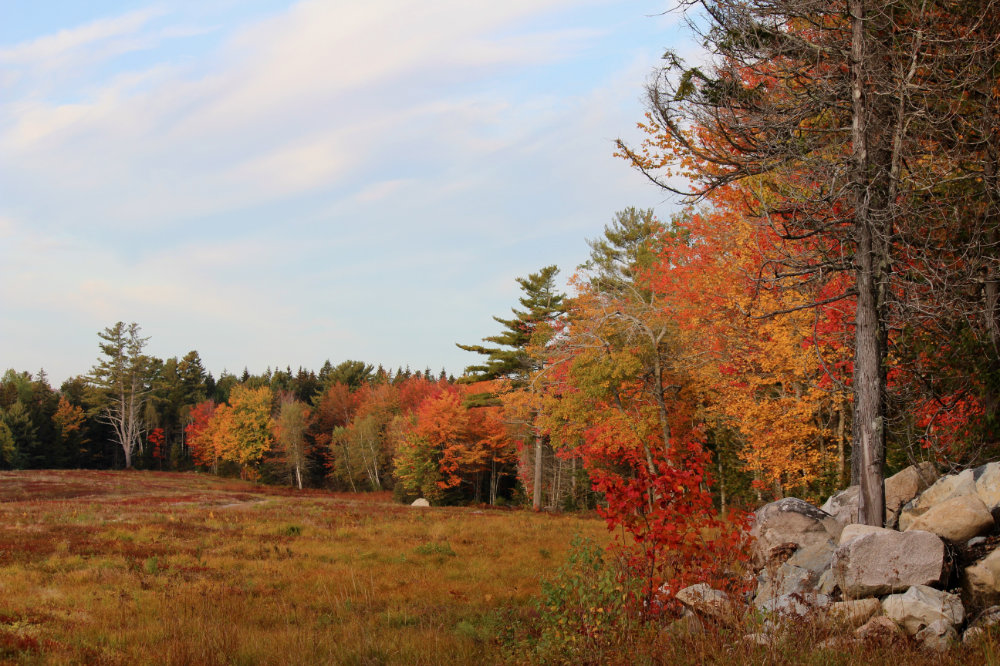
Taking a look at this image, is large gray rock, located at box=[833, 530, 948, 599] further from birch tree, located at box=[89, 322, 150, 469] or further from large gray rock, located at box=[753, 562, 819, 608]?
birch tree, located at box=[89, 322, 150, 469]

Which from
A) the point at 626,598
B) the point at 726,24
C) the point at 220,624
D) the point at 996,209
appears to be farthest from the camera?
the point at 726,24

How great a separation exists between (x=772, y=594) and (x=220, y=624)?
22.3 ft

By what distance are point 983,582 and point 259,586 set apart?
10471 millimetres

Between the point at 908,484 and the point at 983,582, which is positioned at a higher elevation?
the point at 908,484

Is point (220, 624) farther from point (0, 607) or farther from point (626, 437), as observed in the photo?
point (626, 437)

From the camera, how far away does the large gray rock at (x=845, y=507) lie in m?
9.45

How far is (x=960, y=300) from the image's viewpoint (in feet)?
27.5

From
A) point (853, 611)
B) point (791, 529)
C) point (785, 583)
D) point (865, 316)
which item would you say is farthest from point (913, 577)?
point (865, 316)

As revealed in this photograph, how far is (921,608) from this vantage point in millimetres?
5582

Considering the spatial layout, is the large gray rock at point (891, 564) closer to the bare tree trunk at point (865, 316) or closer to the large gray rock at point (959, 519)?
the large gray rock at point (959, 519)

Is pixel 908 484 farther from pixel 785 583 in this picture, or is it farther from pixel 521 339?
pixel 521 339

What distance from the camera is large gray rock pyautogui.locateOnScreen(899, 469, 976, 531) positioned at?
753cm

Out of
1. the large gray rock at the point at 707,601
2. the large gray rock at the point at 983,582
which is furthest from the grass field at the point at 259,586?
the large gray rock at the point at 983,582

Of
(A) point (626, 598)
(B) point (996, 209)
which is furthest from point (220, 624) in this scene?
(B) point (996, 209)
